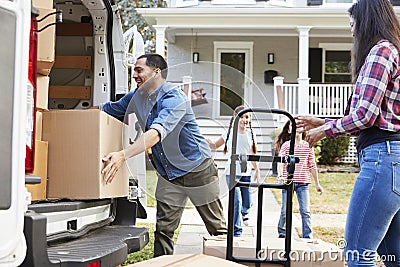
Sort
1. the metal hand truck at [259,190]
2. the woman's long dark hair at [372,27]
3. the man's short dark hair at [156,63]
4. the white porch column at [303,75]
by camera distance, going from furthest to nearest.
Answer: the white porch column at [303,75]
the man's short dark hair at [156,63]
the metal hand truck at [259,190]
the woman's long dark hair at [372,27]

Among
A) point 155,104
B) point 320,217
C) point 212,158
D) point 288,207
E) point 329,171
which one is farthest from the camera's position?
point 329,171

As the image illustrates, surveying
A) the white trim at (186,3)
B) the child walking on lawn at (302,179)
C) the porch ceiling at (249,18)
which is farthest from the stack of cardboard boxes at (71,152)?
the white trim at (186,3)

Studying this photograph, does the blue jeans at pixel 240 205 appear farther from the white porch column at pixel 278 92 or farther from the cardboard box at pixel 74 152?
the white porch column at pixel 278 92

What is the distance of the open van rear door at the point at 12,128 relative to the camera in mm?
2049

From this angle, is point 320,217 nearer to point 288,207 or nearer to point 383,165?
point 288,207

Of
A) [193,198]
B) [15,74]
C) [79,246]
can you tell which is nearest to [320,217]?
[193,198]

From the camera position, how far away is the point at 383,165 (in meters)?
3.14

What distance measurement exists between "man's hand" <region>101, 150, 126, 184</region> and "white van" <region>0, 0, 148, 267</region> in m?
0.15

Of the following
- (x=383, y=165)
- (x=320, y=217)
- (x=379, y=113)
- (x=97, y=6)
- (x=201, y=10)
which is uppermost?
(x=201, y=10)

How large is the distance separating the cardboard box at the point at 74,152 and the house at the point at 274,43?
33.8 ft

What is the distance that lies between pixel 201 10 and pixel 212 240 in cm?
1060

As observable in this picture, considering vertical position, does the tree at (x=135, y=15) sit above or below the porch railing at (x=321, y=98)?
above

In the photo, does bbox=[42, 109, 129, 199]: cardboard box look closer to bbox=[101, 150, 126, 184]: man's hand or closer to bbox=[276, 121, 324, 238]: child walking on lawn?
bbox=[101, 150, 126, 184]: man's hand

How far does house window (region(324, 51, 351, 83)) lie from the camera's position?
52.4ft
